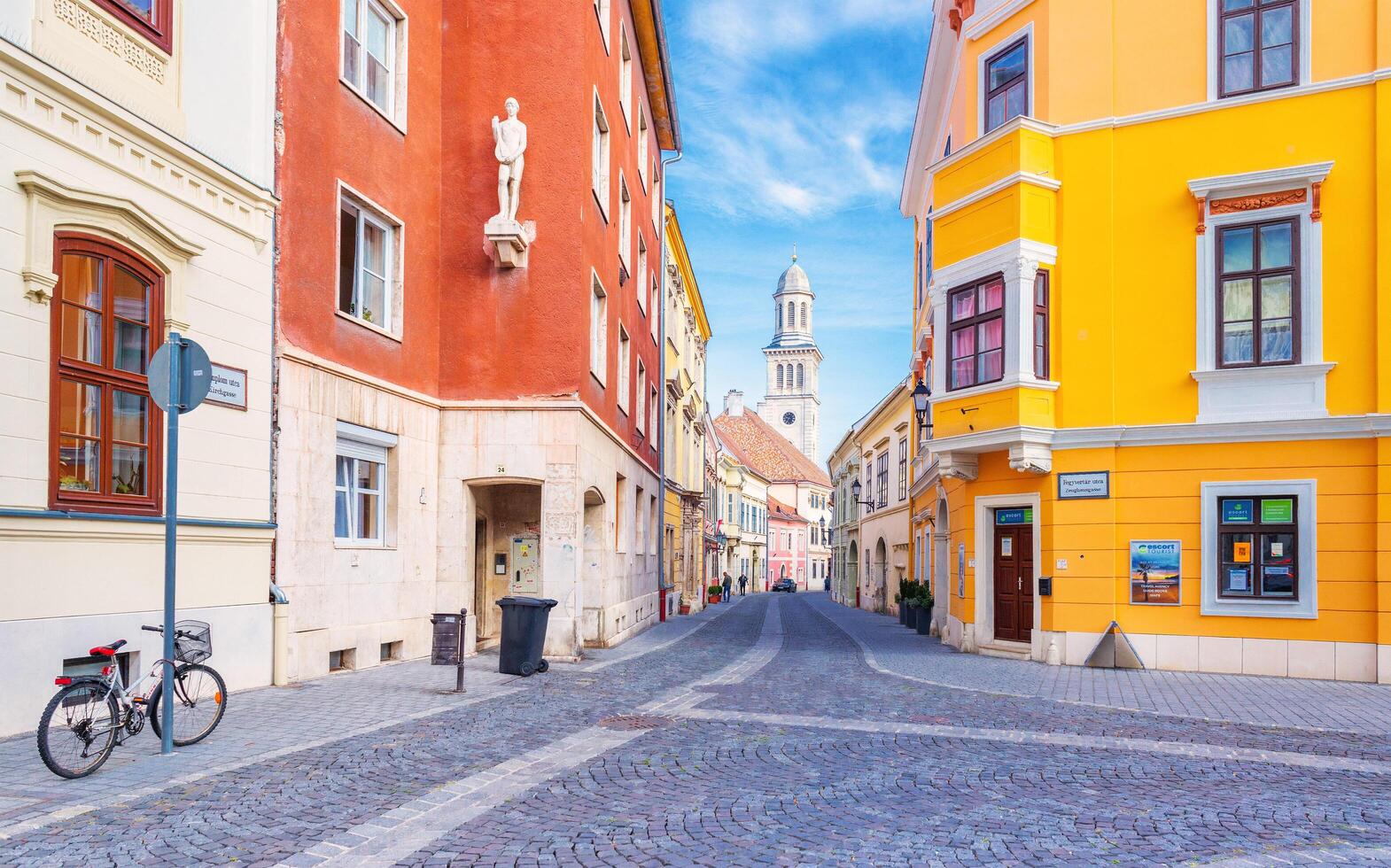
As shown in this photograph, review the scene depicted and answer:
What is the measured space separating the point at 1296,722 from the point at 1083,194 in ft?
29.8

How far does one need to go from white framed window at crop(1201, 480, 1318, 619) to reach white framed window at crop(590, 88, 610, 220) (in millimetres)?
11545

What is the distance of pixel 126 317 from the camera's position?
9891 mm

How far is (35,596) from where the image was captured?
335 inches

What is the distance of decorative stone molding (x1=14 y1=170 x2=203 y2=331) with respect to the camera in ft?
28.3

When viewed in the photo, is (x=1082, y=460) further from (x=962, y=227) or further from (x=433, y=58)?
(x=433, y=58)

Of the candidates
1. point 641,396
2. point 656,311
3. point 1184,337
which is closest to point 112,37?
point 1184,337

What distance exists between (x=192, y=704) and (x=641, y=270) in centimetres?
1917

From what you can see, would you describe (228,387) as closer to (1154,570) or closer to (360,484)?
(360,484)

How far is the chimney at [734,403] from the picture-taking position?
344 ft

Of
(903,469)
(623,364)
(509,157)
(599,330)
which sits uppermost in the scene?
(509,157)

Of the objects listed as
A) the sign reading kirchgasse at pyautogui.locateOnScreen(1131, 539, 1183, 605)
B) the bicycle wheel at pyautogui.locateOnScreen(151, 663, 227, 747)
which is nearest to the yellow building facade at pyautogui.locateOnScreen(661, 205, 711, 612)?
the sign reading kirchgasse at pyautogui.locateOnScreen(1131, 539, 1183, 605)

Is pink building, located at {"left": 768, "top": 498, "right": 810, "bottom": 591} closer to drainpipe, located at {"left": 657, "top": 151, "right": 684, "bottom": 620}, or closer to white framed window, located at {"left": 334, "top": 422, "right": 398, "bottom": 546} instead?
drainpipe, located at {"left": 657, "top": 151, "right": 684, "bottom": 620}

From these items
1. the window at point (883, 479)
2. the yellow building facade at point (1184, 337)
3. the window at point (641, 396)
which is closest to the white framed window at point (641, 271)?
the window at point (641, 396)

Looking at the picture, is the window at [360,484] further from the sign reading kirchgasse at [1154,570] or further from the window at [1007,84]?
the window at [1007,84]
